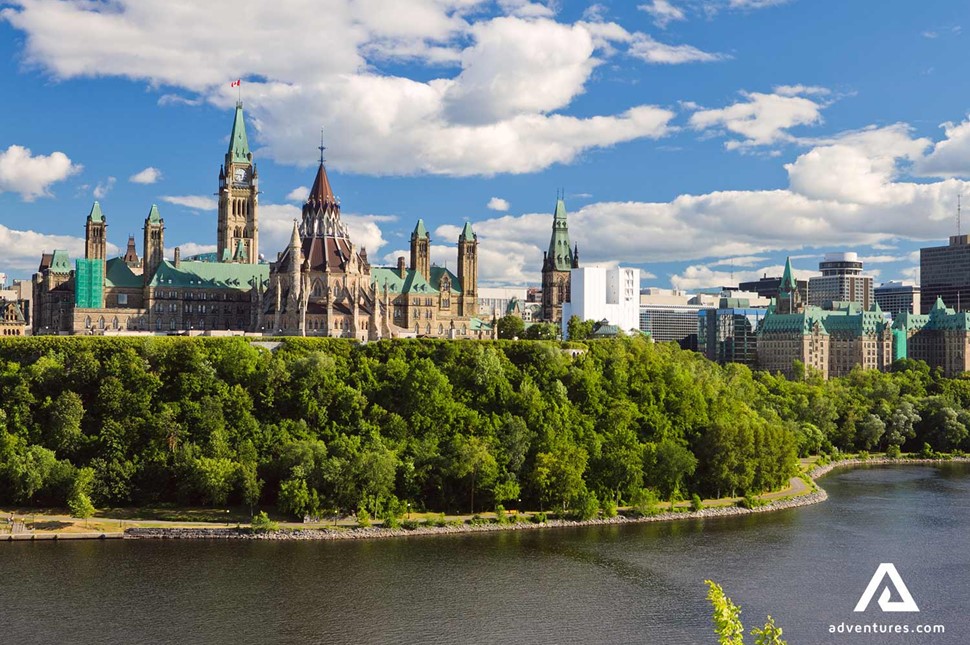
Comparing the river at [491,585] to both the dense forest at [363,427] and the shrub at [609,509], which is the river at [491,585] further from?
the dense forest at [363,427]

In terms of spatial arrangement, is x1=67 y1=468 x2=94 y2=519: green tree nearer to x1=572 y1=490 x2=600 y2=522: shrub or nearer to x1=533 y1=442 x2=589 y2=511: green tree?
x1=533 y1=442 x2=589 y2=511: green tree

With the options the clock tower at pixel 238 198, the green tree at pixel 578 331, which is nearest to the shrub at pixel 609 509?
the green tree at pixel 578 331

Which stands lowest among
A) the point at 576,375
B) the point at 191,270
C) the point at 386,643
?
the point at 386,643

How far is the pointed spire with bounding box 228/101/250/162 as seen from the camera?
18062 centimetres

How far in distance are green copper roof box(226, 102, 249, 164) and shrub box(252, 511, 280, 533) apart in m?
107

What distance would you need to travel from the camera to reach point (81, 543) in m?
80.4

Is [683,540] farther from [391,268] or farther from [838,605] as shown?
[391,268]

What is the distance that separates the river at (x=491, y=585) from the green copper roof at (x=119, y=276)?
259 feet

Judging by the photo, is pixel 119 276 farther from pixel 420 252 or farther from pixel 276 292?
pixel 420 252

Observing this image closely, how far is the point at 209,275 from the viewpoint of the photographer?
157750 mm

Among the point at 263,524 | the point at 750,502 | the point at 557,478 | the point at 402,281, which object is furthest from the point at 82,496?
the point at 402,281

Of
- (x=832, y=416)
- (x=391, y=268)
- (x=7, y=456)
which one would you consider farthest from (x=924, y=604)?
(x=391, y=268)

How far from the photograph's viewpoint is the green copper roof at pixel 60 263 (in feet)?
518

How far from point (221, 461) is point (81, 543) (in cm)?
1360
